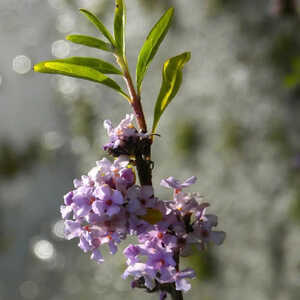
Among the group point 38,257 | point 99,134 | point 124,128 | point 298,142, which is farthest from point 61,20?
point 124,128

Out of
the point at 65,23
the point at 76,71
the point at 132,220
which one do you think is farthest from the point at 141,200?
the point at 65,23

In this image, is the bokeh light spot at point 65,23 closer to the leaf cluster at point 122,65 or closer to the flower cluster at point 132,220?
the leaf cluster at point 122,65

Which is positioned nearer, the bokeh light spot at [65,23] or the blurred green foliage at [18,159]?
the blurred green foliage at [18,159]

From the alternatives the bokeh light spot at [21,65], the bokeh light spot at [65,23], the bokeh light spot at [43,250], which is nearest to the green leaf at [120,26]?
the bokeh light spot at [43,250]

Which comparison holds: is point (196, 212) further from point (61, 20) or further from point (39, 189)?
point (61, 20)

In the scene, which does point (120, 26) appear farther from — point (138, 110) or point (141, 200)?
point (141, 200)
